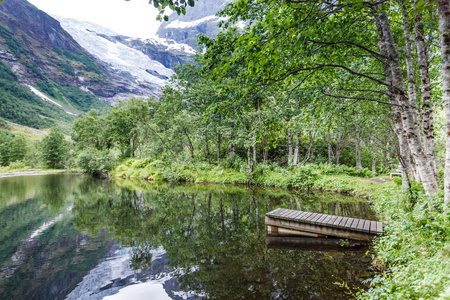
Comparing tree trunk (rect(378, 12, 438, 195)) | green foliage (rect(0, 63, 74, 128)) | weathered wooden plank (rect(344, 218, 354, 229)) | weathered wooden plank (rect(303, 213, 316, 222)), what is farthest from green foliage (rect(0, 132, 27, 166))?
tree trunk (rect(378, 12, 438, 195))

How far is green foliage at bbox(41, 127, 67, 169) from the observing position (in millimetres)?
57987

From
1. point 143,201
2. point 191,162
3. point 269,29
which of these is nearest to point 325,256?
point 269,29

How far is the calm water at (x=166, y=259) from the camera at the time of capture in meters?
5.26

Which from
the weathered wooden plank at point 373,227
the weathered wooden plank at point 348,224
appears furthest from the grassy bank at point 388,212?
the weathered wooden plank at point 348,224

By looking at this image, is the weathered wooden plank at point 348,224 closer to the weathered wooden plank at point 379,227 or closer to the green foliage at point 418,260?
the weathered wooden plank at point 379,227

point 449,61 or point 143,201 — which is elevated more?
point 449,61

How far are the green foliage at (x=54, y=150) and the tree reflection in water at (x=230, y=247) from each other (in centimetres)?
5653

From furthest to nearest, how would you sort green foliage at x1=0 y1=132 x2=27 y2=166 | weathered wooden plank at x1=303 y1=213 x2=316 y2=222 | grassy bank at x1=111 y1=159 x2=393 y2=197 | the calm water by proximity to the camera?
green foliage at x1=0 y1=132 x2=27 y2=166 → grassy bank at x1=111 y1=159 x2=393 y2=197 → weathered wooden plank at x1=303 y1=213 x2=316 y2=222 → the calm water

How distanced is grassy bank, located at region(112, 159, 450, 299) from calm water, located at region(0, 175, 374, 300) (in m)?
1.04

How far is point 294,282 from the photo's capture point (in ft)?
17.2

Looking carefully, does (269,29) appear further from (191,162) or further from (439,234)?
(191,162)

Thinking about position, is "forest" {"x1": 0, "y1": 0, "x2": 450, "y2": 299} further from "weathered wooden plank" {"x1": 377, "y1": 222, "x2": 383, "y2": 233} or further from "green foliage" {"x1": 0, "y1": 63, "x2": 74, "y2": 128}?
"green foliage" {"x1": 0, "y1": 63, "x2": 74, "y2": 128}

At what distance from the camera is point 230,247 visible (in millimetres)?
7406

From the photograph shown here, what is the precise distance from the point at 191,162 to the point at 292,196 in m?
16.0
